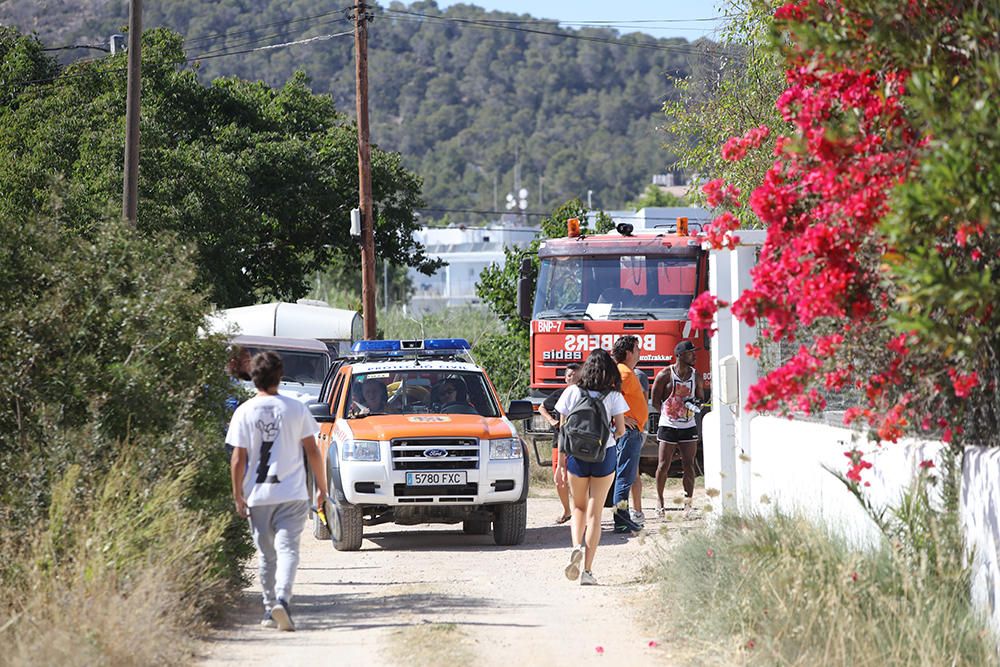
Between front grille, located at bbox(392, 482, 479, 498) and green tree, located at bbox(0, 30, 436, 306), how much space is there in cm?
1580

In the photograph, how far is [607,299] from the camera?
19.1 meters

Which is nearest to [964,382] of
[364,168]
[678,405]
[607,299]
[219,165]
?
[678,405]

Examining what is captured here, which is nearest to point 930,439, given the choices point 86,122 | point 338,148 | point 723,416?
point 723,416

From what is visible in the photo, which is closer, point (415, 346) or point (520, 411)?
point (520, 411)

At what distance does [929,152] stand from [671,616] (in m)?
3.75

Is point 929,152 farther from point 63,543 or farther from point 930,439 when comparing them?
point 63,543

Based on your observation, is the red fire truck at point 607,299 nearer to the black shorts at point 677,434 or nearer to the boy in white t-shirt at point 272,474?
the black shorts at point 677,434

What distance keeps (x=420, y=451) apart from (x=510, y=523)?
3.66 feet

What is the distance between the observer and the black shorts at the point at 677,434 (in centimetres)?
1488

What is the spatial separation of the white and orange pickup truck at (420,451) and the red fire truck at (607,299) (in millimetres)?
4447

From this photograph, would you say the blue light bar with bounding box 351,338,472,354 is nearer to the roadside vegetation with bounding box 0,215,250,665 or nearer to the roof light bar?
the roof light bar

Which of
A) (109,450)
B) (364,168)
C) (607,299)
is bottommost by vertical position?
(109,450)

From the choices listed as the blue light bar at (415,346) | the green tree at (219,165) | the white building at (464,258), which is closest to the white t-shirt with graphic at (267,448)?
the blue light bar at (415,346)

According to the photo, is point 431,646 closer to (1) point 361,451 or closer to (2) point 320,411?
(1) point 361,451
